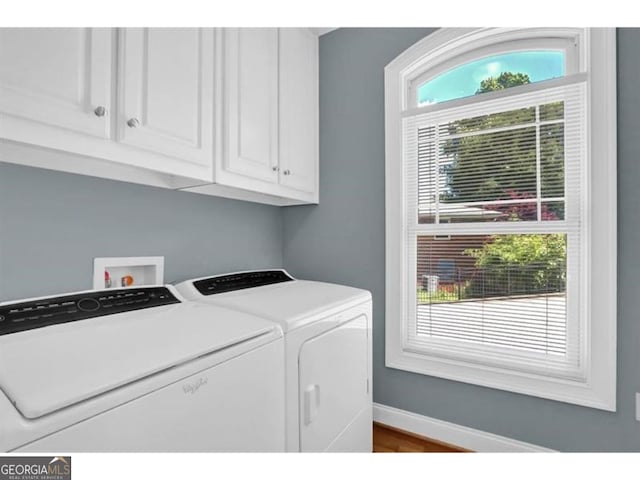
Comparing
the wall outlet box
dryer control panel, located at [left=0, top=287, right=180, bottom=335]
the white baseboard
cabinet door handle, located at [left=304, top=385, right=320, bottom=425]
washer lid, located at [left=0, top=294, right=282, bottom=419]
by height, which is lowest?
the white baseboard

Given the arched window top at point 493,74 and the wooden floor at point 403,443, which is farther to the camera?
the wooden floor at point 403,443

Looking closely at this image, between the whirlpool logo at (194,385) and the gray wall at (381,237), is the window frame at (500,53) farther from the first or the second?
the whirlpool logo at (194,385)

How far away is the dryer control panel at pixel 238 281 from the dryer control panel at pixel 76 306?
0.62 ft

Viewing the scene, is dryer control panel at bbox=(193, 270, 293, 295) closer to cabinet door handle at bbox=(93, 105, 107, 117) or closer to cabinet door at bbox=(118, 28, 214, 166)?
cabinet door at bbox=(118, 28, 214, 166)

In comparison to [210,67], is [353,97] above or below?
above

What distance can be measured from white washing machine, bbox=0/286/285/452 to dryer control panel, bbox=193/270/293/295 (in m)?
0.30

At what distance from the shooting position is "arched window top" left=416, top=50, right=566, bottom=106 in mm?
1653

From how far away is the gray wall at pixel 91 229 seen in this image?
1.10m

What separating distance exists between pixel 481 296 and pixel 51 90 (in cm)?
204

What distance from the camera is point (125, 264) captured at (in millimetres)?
1386

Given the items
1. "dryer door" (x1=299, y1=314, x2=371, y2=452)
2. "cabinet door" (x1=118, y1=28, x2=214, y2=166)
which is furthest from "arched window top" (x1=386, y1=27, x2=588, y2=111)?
"dryer door" (x1=299, y1=314, x2=371, y2=452)
